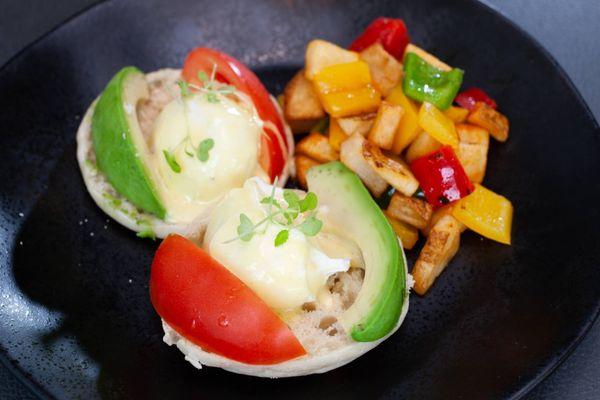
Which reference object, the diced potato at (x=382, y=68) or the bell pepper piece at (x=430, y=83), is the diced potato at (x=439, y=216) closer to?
the bell pepper piece at (x=430, y=83)

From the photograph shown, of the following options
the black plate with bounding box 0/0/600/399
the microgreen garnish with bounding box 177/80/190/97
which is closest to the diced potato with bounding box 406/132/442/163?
the black plate with bounding box 0/0/600/399

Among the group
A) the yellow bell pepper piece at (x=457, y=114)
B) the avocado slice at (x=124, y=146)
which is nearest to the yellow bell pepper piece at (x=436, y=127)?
the yellow bell pepper piece at (x=457, y=114)

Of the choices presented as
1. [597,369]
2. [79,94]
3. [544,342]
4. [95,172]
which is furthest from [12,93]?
[597,369]

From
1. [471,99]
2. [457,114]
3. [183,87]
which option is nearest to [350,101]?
[457,114]

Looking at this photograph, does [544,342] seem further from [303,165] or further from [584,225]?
[303,165]

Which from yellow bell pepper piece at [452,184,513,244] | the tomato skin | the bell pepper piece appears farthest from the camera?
the bell pepper piece

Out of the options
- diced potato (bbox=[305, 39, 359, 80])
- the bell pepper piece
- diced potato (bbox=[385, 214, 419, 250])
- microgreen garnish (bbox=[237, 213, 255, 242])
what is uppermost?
diced potato (bbox=[305, 39, 359, 80])

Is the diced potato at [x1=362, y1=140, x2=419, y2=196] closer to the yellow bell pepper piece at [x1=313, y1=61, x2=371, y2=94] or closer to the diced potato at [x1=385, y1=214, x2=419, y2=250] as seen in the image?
the diced potato at [x1=385, y1=214, x2=419, y2=250]
